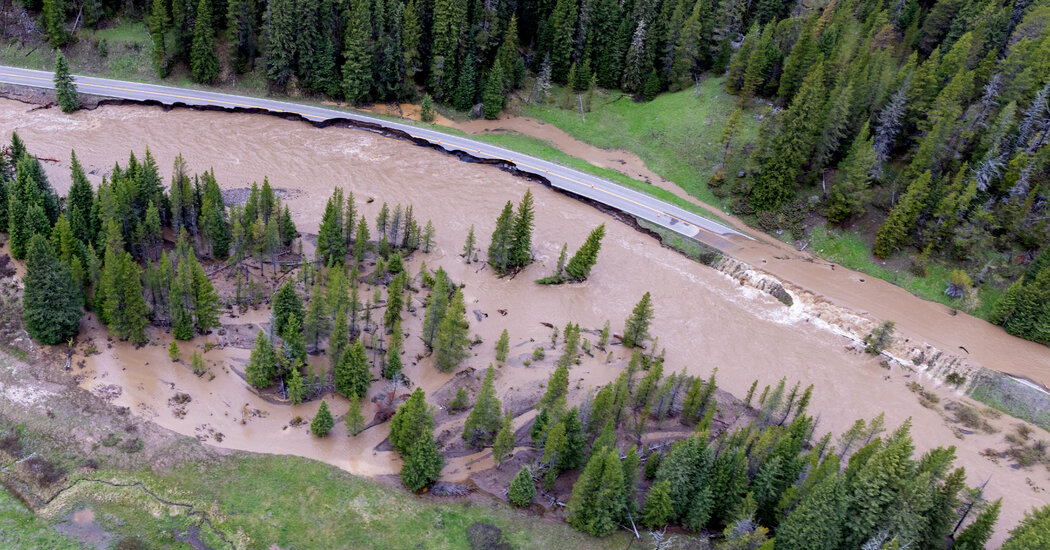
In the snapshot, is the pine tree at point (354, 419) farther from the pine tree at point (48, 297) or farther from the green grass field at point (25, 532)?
the pine tree at point (48, 297)

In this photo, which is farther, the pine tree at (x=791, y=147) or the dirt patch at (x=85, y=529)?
the pine tree at (x=791, y=147)

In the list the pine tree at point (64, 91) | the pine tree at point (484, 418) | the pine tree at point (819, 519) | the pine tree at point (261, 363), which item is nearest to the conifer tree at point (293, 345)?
the pine tree at point (261, 363)

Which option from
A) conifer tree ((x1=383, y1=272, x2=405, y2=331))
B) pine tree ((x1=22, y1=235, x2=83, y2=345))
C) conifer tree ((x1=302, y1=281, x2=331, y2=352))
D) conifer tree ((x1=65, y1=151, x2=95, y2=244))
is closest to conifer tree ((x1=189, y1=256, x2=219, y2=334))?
conifer tree ((x1=302, y1=281, x2=331, y2=352))

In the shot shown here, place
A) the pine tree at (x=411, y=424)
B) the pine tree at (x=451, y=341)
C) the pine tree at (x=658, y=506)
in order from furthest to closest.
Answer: the pine tree at (x=451, y=341) → the pine tree at (x=411, y=424) → the pine tree at (x=658, y=506)

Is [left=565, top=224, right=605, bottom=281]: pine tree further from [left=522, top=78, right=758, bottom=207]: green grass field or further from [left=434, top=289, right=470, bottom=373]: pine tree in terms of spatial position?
[left=522, top=78, right=758, bottom=207]: green grass field

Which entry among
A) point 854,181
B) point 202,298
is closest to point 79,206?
point 202,298
